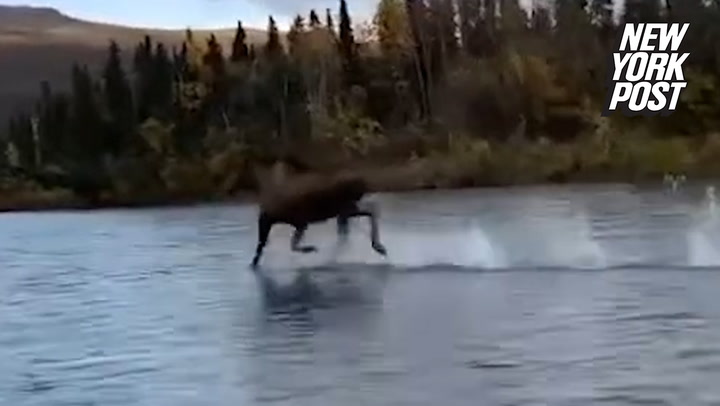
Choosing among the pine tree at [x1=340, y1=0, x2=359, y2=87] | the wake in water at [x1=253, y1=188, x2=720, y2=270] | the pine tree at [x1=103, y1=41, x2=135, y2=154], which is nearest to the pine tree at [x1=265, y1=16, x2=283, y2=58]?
the pine tree at [x1=340, y1=0, x2=359, y2=87]

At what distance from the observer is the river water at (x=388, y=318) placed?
5.31m

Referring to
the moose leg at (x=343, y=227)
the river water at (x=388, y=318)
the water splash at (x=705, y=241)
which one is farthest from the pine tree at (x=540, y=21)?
the moose leg at (x=343, y=227)

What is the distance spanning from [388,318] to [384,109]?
17.0 m

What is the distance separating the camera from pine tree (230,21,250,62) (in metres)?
22.9

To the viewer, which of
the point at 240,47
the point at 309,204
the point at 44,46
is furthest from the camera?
the point at 240,47

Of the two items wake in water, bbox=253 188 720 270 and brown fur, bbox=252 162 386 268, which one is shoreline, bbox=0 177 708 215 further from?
brown fur, bbox=252 162 386 268

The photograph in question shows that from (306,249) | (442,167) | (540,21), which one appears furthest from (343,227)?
(540,21)

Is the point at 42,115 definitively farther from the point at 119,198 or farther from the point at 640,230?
the point at 640,230

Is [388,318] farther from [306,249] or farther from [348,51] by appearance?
[348,51]

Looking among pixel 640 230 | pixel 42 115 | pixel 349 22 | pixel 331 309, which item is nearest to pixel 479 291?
pixel 331 309

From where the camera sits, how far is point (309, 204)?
406 inches

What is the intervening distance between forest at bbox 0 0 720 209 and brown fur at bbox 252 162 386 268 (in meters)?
10.3

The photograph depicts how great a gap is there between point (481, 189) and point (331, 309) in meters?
13.9

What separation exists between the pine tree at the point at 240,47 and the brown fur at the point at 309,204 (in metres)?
12.6
